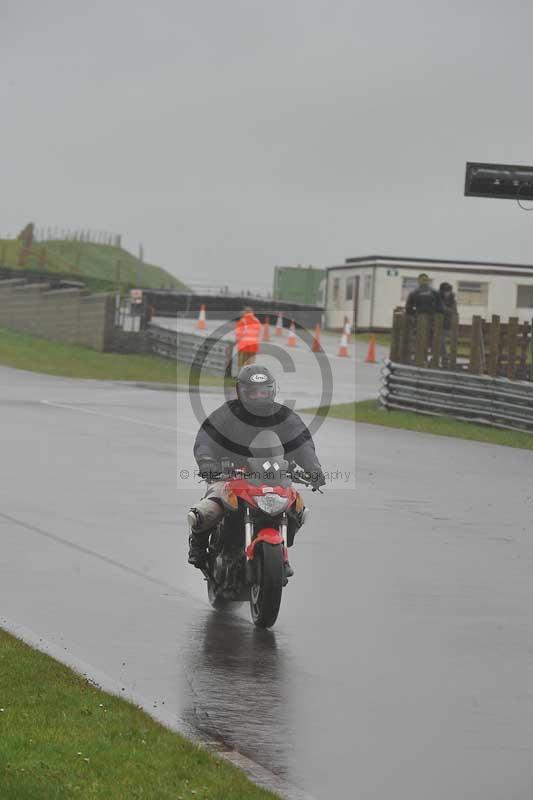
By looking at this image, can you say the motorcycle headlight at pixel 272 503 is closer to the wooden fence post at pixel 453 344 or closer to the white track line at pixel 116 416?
the white track line at pixel 116 416

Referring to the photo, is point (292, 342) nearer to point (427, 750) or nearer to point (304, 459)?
point (304, 459)

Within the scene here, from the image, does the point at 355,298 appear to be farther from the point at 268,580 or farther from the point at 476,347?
the point at 268,580

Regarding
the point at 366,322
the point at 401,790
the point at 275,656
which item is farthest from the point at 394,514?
the point at 366,322

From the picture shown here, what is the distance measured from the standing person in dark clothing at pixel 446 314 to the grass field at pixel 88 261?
56426 mm

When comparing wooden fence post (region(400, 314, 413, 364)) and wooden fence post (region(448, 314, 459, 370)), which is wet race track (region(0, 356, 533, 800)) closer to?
wooden fence post (region(448, 314, 459, 370))

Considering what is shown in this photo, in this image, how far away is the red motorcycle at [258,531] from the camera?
9.92 meters

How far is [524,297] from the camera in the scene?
6044cm

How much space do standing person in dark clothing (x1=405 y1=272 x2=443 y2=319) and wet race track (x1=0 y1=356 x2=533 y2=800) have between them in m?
12.3

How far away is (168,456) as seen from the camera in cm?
2155

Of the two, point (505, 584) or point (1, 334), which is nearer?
point (505, 584)

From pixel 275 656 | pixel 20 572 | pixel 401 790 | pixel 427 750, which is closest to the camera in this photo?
pixel 401 790

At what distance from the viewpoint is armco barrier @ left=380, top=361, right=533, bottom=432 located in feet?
92.1

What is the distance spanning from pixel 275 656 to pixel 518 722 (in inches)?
73.0

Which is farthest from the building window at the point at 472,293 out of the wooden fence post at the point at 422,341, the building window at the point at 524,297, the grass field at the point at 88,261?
the grass field at the point at 88,261
